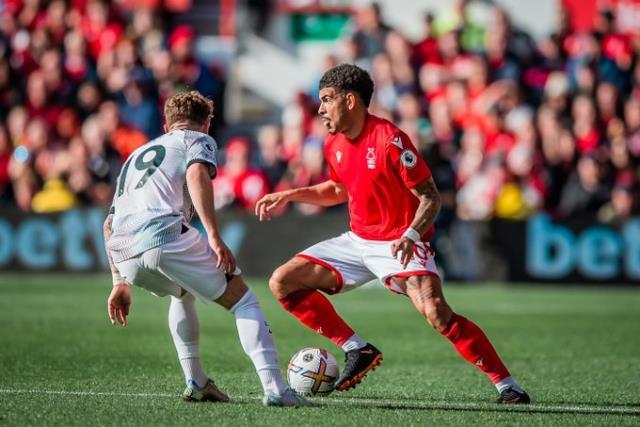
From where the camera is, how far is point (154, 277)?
23.4 ft

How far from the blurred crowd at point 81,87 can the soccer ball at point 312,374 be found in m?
11.1

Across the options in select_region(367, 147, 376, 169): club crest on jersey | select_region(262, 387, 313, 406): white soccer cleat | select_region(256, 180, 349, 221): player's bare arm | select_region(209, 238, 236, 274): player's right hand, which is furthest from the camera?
select_region(256, 180, 349, 221): player's bare arm

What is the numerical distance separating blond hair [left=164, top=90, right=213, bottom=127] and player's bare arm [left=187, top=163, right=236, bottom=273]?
47cm

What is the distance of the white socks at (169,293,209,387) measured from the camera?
750 cm

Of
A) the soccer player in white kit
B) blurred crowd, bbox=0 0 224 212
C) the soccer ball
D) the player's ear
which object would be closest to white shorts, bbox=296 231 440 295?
the soccer ball

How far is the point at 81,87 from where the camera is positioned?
67.4 ft

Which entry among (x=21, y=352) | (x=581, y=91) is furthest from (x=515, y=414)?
(x=581, y=91)

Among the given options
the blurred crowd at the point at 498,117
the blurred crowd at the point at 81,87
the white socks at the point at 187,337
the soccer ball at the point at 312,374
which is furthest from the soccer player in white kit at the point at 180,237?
the blurred crowd at the point at 81,87

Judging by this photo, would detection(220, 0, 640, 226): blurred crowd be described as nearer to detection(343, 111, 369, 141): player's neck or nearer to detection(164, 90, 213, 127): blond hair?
detection(343, 111, 369, 141): player's neck

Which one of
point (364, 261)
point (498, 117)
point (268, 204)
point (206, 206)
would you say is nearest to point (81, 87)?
point (498, 117)

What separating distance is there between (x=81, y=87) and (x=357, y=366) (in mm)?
13572

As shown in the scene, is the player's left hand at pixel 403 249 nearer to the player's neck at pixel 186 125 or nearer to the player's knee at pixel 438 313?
the player's knee at pixel 438 313

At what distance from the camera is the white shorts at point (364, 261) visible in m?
7.66

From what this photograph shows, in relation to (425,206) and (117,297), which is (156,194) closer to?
(117,297)
